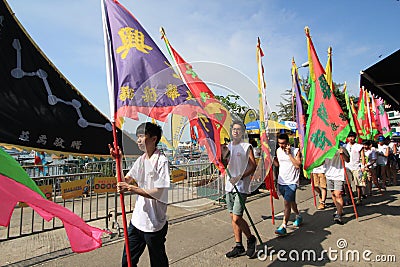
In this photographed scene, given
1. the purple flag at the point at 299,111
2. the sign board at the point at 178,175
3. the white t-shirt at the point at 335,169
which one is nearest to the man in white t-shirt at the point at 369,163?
the white t-shirt at the point at 335,169

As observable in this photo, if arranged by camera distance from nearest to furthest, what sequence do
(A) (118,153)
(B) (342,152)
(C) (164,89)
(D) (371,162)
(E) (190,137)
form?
1. (E) (190,137)
2. (C) (164,89)
3. (A) (118,153)
4. (B) (342,152)
5. (D) (371,162)

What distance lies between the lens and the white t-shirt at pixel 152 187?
211 centimetres

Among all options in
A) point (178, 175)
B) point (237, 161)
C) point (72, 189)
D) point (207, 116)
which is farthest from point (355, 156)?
point (72, 189)

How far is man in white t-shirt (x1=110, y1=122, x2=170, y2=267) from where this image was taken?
2.08m

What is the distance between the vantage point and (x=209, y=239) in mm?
3863

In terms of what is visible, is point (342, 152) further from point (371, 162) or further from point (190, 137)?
point (190, 137)

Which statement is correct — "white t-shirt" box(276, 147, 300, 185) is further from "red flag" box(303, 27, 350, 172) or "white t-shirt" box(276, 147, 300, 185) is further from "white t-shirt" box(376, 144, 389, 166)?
"white t-shirt" box(376, 144, 389, 166)

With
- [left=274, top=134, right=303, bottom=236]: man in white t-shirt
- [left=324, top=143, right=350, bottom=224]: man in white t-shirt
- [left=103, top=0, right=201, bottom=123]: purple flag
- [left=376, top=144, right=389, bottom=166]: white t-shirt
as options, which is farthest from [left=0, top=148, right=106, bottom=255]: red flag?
[left=376, top=144, right=389, bottom=166]: white t-shirt

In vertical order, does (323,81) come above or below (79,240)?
above

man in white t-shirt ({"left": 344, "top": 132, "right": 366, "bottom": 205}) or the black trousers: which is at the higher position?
man in white t-shirt ({"left": 344, "top": 132, "right": 366, "bottom": 205})

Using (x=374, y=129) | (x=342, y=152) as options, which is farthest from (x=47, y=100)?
(x=374, y=129)

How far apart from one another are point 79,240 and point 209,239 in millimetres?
3020

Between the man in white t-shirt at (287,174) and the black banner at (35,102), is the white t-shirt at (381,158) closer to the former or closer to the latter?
the man in white t-shirt at (287,174)

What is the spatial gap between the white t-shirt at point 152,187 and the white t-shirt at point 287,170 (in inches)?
97.6
